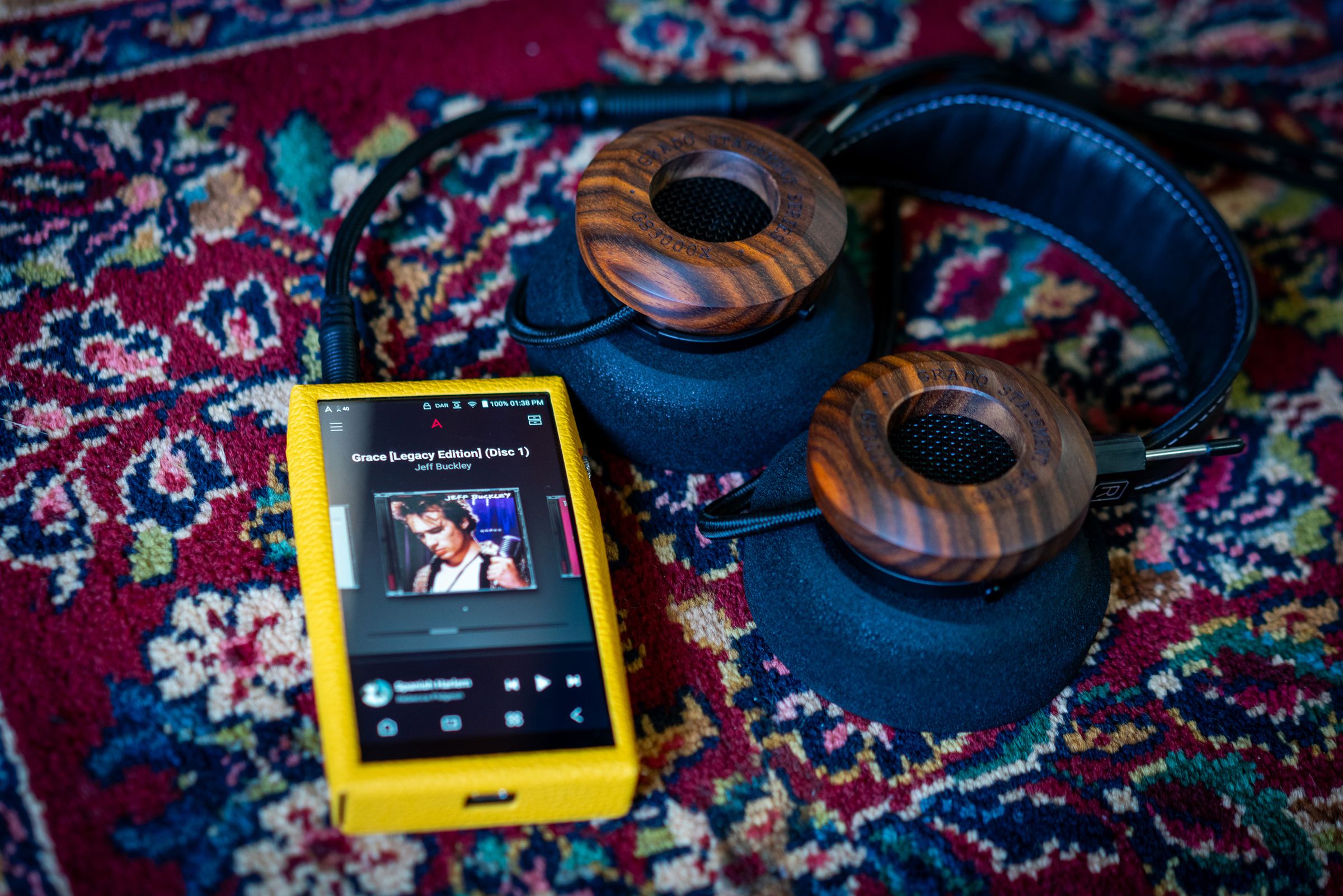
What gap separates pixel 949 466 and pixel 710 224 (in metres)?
0.22

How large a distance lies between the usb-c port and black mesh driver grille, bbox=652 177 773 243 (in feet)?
1.13

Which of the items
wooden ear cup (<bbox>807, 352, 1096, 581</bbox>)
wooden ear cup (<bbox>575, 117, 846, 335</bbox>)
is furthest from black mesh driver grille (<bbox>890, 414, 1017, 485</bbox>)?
wooden ear cup (<bbox>575, 117, 846, 335</bbox>)

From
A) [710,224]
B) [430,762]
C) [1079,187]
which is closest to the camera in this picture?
[430,762]

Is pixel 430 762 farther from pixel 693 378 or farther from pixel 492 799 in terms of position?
pixel 693 378

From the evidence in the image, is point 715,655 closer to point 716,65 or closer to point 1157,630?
point 1157,630

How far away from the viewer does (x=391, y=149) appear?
3.02ft

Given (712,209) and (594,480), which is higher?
(712,209)

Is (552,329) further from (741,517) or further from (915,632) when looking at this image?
(915,632)

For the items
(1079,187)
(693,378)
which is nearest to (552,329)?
(693,378)

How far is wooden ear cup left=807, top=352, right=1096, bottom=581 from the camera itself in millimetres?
578

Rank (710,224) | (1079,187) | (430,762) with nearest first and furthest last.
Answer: (430,762) → (710,224) → (1079,187)

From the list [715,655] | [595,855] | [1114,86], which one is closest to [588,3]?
[1114,86]

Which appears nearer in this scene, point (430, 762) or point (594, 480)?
point (430, 762)

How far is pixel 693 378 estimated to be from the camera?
2.34ft
